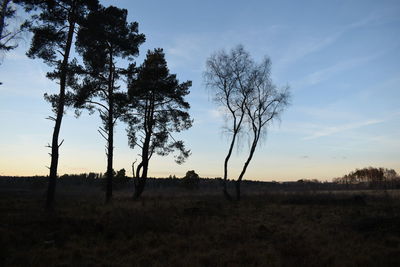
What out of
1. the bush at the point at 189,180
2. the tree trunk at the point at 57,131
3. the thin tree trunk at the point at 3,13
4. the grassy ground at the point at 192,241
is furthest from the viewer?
the bush at the point at 189,180

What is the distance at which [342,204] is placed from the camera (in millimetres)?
20938

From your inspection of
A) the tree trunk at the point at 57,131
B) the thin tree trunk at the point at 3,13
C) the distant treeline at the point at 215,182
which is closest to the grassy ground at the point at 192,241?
the tree trunk at the point at 57,131

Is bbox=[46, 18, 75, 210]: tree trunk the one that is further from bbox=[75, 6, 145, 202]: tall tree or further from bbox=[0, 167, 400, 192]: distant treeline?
bbox=[0, 167, 400, 192]: distant treeline

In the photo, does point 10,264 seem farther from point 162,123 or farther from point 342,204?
point 342,204

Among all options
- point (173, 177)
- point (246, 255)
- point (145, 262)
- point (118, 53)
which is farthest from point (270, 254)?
point (173, 177)

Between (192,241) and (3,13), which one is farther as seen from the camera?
(3,13)

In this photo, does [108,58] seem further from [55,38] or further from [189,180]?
[189,180]

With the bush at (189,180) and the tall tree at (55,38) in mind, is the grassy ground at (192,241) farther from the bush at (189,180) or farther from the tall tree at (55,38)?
the bush at (189,180)

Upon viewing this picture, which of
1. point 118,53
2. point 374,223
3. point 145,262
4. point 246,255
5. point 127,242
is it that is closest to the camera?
point 145,262

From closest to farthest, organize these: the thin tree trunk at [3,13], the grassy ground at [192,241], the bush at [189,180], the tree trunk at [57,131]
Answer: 1. the grassy ground at [192,241]
2. the thin tree trunk at [3,13]
3. the tree trunk at [57,131]
4. the bush at [189,180]

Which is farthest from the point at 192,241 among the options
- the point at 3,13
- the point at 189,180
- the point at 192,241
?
the point at 189,180

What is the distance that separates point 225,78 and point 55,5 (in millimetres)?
14921

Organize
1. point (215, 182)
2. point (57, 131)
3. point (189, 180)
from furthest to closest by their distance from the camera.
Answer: point (215, 182) < point (189, 180) < point (57, 131)

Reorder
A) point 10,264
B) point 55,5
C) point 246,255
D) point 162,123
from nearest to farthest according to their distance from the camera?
point 10,264 → point 246,255 → point 55,5 → point 162,123
